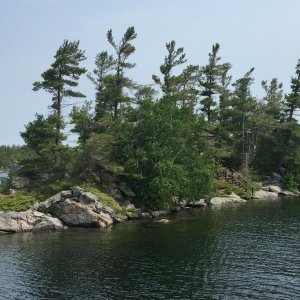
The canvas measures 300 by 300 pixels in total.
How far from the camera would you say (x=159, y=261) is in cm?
3825

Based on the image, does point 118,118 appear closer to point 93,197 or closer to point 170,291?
point 93,197

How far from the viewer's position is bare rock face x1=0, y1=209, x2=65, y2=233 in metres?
53.4

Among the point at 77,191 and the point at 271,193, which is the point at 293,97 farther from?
the point at 77,191

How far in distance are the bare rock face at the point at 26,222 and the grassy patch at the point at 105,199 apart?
6.94 meters

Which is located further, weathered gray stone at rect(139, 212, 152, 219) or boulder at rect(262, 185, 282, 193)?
boulder at rect(262, 185, 282, 193)

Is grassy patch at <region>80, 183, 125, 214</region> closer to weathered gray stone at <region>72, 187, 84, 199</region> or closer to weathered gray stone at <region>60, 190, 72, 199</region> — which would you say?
weathered gray stone at <region>72, 187, 84, 199</region>

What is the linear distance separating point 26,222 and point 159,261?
2329cm

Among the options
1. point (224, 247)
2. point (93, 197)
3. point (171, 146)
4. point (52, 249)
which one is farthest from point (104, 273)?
point (171, 146)

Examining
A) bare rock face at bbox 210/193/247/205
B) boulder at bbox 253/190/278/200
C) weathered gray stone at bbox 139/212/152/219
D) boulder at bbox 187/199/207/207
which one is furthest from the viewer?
boulder at bbox 253/190/278/200

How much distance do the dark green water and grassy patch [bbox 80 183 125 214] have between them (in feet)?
14.2

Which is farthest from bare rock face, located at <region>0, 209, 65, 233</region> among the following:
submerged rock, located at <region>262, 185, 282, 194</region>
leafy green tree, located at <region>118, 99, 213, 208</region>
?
submerged rock, located at <region>262, 185, 282, 194</region>

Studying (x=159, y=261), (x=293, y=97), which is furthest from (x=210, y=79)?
(x=159, y=261)

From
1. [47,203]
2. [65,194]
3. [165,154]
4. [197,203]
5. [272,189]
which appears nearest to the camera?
[47,203]

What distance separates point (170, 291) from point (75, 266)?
35.4 feet
